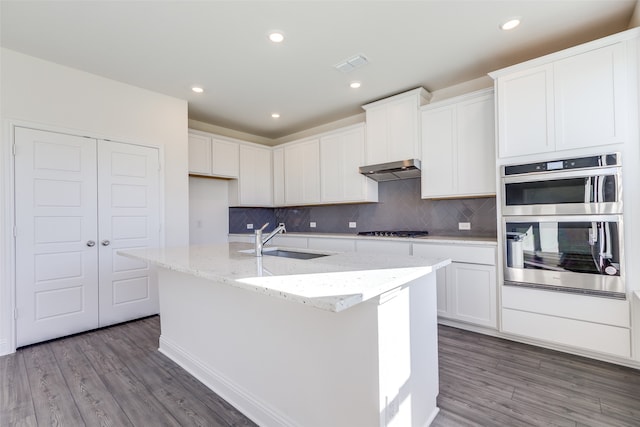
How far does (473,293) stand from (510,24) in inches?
93.6

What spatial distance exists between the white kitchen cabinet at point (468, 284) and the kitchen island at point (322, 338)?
1.37 metres

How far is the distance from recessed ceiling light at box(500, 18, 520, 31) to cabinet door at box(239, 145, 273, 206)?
373cm

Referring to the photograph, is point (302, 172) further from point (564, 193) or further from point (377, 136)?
point (564, 193)

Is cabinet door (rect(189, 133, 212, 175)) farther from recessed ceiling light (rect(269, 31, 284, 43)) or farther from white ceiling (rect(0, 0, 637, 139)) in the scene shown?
recessed ceiling light (rect(269, 31, 284, 43))

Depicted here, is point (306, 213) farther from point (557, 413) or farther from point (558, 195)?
point (557, 413)

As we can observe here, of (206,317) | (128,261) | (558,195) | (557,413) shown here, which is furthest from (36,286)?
(558,195)

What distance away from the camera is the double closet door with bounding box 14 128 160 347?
2711mm

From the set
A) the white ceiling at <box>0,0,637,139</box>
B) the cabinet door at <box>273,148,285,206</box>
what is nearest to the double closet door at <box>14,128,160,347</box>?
the white ceiling at <box>0,0,637,139</box>

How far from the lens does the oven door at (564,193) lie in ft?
7.09

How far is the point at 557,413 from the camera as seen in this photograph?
1.68m

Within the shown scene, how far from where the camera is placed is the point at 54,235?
2.85 metres

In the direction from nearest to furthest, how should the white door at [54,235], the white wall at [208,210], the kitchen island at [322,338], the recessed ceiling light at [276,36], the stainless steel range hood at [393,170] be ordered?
the kitchen island at [322,338] < the recessed ceiling light at [276,36] < the white door at [54,235] < the stainless steel range hood at [393,170] < the white wall at [208,210]

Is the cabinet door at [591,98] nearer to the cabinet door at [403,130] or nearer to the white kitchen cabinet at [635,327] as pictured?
the white kitchen cabinet at [635,327]

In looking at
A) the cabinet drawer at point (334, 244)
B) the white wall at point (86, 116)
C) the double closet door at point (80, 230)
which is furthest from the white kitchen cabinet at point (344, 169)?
the double closet door at point (80, 230)
